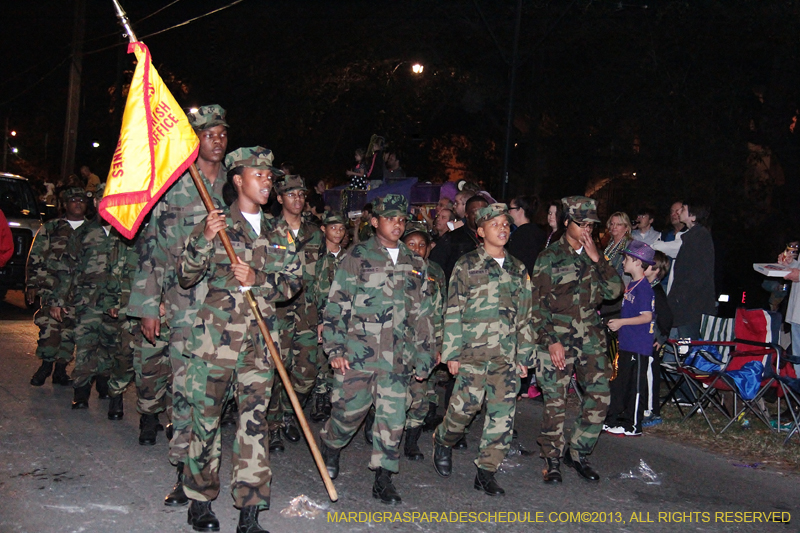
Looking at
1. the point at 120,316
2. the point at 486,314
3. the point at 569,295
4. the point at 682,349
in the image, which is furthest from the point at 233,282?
the point at 682,349

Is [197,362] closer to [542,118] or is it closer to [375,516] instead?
[375,516]

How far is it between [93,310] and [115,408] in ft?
4.37

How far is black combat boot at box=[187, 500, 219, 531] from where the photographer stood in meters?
5.10

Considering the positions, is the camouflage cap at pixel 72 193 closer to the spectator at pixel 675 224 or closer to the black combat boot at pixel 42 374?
the black combat boot at pixel 42 374

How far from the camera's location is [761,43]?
54.4 feet

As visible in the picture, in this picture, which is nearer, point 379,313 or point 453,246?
point 379,313

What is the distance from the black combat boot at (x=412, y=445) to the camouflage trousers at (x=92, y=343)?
3.26m

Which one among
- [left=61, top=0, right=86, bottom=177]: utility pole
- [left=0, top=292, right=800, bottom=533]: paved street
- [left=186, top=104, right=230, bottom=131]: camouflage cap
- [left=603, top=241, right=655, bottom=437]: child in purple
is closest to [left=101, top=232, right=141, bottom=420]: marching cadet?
[left=0, top=292, right=800, bottom=533]: paved street

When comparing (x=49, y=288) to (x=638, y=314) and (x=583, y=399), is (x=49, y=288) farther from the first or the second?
(x=638, y=314)

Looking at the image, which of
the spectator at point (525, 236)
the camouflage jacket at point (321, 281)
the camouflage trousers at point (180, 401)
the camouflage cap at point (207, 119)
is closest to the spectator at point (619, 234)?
the spectator at point (525, 236)

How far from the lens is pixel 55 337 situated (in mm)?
9328

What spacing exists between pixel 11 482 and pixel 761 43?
15659mm

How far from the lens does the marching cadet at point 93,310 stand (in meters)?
8.48

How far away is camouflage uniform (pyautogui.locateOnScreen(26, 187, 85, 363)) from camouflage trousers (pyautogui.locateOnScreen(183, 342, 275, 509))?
190 inches
